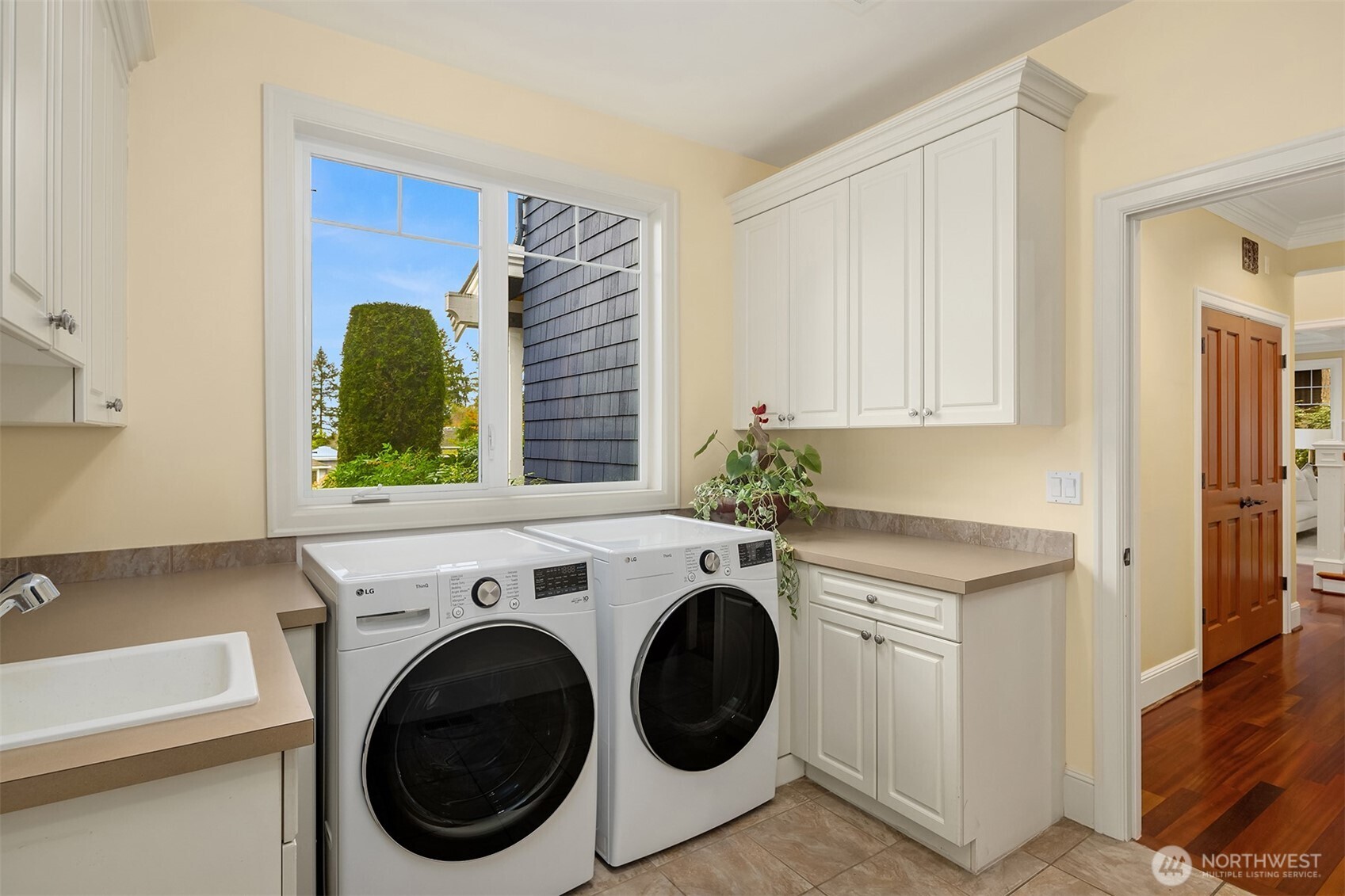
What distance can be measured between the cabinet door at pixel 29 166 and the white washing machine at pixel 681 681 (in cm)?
132

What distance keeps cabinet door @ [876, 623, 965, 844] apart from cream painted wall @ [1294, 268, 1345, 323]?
200 inches

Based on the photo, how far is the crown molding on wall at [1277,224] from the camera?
11.4ft

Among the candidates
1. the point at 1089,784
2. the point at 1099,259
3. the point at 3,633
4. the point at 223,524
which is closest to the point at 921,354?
the point at 1099,259

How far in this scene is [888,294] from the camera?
248 cm

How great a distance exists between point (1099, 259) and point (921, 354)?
595mm

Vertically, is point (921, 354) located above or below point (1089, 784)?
above

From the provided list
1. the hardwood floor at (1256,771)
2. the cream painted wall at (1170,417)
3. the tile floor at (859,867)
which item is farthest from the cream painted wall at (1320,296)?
the tile floor at (859,867)

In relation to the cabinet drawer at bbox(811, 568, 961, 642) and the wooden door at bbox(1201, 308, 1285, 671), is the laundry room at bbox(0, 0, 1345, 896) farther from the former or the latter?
the wooden door at bbox(1201, 308, 1285, 671)

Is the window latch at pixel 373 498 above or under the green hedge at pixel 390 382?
under

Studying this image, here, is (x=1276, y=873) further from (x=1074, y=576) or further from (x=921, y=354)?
(x=921, y=354)

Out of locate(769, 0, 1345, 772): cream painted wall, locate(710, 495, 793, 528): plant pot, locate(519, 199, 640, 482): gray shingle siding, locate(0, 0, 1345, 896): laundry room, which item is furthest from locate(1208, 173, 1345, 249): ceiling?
locate(519, 199, 640, 482): gray shingle siding

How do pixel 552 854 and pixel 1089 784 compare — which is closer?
pixel 552 854

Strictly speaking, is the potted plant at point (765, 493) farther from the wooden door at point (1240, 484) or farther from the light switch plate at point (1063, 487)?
the wooden door at point (1240, 484)

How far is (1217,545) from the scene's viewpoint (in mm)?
3582
